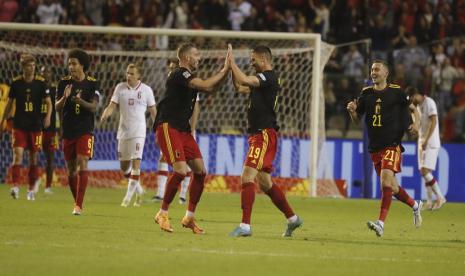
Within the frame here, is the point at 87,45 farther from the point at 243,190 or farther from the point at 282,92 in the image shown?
the point at 243,190

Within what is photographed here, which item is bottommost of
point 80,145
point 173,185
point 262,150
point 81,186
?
point 81,186

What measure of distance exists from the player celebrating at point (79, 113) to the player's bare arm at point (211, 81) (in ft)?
9.61

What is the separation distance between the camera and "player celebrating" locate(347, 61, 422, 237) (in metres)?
12.5

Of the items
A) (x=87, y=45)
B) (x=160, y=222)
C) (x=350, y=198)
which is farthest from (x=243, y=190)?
(x=87, y=45)

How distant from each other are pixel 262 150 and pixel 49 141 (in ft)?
26.7

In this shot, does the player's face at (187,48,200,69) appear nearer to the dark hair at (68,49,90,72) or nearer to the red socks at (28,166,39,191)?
the dark hair at (68,49,90,72)

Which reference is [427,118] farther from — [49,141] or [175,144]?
[175,144]

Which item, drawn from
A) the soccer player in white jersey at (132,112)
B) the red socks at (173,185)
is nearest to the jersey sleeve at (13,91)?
the soccer player in white jersey at (132,112)

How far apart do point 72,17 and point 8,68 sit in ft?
17.1

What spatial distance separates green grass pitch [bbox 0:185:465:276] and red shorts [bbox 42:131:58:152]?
2.53 meters

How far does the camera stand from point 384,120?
12.6 m

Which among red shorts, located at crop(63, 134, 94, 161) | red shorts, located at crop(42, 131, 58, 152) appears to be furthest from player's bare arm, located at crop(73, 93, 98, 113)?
red shorts, located at crop(42, 131, 58, 152)

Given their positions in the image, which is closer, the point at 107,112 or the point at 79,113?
the point at 79,113

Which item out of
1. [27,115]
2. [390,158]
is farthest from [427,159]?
[27,115]
